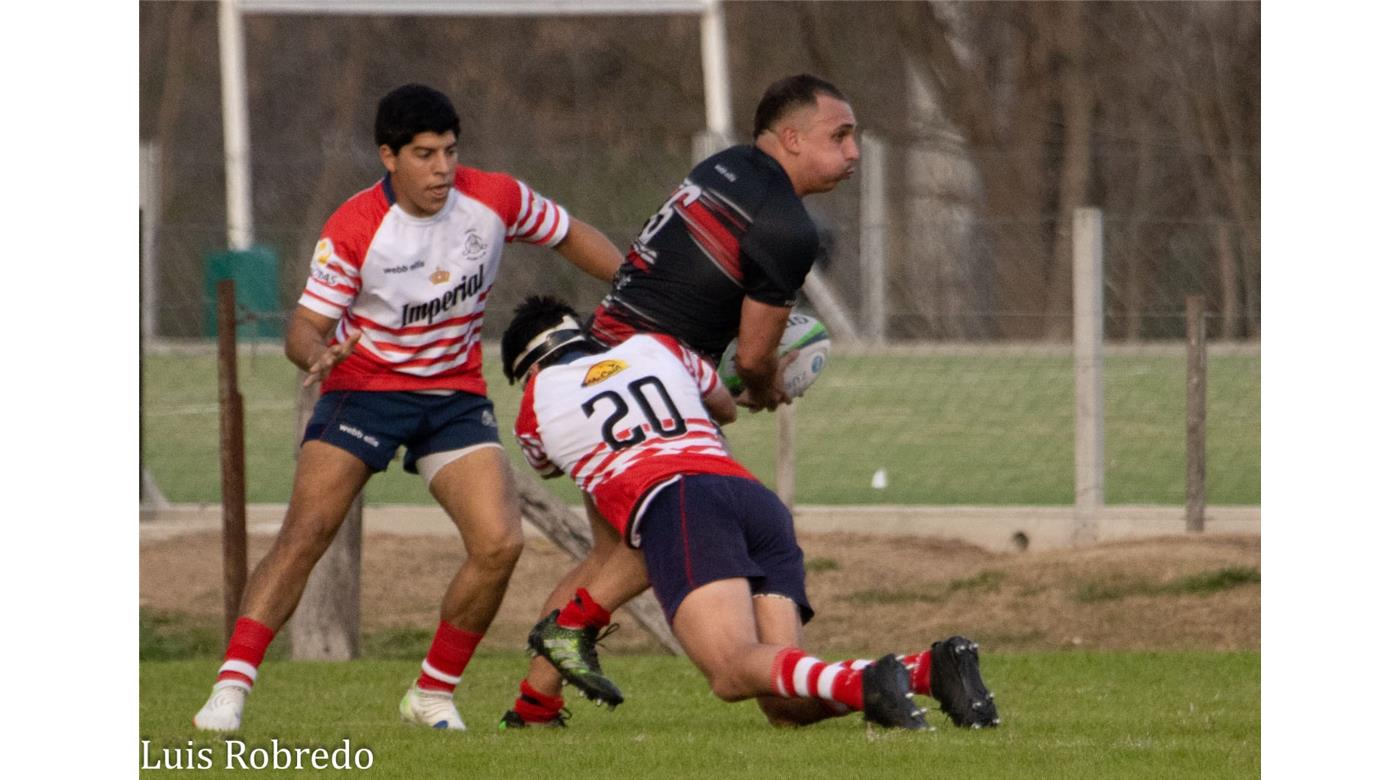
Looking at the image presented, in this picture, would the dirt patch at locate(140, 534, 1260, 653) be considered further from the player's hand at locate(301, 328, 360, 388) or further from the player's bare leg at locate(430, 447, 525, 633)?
the player's hand at locate(301, 328, 360, 388)

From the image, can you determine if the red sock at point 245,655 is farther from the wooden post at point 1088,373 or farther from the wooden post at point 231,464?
the wooden post at point 1088,373

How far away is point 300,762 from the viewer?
7.31m

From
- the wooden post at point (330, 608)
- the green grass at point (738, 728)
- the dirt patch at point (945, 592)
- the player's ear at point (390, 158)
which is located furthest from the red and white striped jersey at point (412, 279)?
the dirt patch at point (945, 592)

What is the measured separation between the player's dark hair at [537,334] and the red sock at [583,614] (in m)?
0.77

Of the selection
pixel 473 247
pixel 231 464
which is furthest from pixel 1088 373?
pixel 473 247

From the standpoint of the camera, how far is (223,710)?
26.9ft

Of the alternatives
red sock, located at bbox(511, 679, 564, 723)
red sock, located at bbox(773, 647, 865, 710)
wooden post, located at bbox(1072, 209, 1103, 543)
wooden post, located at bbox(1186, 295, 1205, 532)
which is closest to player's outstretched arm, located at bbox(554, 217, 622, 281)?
red sock, located at bbox(511, 679, 564, 723)

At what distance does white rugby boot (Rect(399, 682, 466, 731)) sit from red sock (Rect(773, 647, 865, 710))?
159 centimetres

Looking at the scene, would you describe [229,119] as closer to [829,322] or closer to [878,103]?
[829,322]

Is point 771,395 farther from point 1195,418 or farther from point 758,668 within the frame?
point 1195,418

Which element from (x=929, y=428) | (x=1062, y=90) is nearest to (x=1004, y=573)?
(x=929, y=428)

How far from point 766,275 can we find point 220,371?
4614 mm

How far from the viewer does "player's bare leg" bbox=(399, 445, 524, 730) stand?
8.41m

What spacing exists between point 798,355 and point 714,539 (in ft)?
3.70
